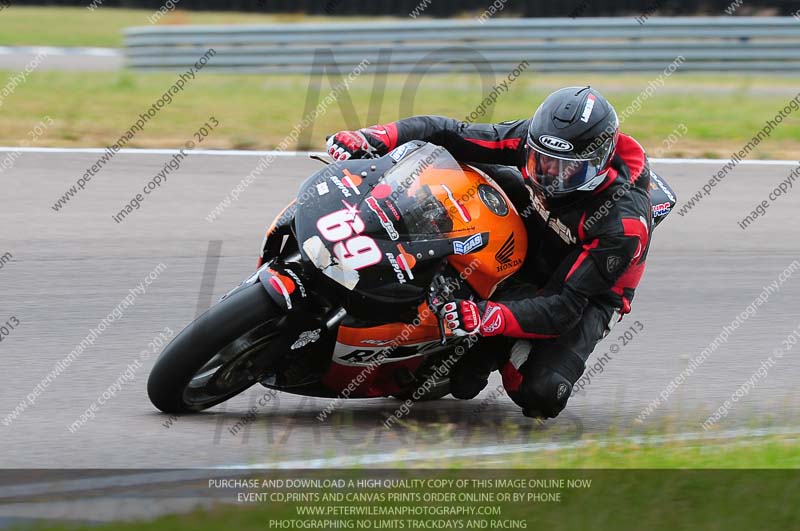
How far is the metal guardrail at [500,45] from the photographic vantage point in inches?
582

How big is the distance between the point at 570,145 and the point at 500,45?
10.3m

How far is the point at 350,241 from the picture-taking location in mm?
4559

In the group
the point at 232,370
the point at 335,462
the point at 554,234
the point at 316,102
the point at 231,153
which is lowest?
the point at 316,102

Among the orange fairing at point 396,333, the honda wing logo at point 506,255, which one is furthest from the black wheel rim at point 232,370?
the honda wing logo at point 506,255

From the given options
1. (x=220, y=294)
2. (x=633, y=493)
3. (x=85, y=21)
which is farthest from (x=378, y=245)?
(x=85, y=21)

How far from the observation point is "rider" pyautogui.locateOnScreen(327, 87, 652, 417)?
16.1 ft

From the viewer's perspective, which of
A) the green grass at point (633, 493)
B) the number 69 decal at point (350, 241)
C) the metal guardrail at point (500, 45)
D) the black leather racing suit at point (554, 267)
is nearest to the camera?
the green grass at point (633, 493)

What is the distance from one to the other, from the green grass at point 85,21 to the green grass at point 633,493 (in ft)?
53.2

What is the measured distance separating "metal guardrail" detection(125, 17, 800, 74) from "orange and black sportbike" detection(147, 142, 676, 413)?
992cm

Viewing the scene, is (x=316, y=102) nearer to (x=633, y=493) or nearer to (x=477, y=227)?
Result: (x=477, y=227)

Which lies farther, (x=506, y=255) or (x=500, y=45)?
(x=500, y=45)

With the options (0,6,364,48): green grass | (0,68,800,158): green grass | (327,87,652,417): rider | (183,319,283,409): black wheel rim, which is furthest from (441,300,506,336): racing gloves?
(0,6,364,48): green grass

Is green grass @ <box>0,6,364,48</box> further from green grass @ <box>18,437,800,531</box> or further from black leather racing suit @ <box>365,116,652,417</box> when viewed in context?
green grass @ <box>18,437,800,531</box>

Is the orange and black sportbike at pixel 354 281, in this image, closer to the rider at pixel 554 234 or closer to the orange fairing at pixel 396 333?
the orange fairing at pixel 396 333
